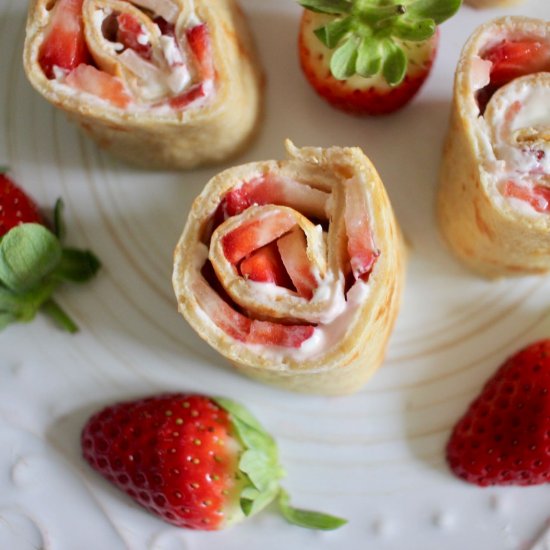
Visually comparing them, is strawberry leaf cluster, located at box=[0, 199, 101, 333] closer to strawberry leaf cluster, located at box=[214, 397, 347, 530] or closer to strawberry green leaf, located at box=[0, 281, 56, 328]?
strawberry green leaf, located at box=[0, 281, 56, 328]

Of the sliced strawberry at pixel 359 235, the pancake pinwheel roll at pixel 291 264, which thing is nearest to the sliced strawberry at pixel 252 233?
the pancake pinwheel roll at pixel 291 264

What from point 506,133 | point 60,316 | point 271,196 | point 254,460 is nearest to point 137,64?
point 271,196

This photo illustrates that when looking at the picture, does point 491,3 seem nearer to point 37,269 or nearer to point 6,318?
point 37,269

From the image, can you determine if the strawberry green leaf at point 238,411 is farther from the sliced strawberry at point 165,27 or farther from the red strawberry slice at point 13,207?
the sliced strawberry at point 165,27

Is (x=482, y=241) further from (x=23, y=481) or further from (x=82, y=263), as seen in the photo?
(x=23, y=481)

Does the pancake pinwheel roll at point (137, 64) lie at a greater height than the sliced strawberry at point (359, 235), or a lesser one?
greater
